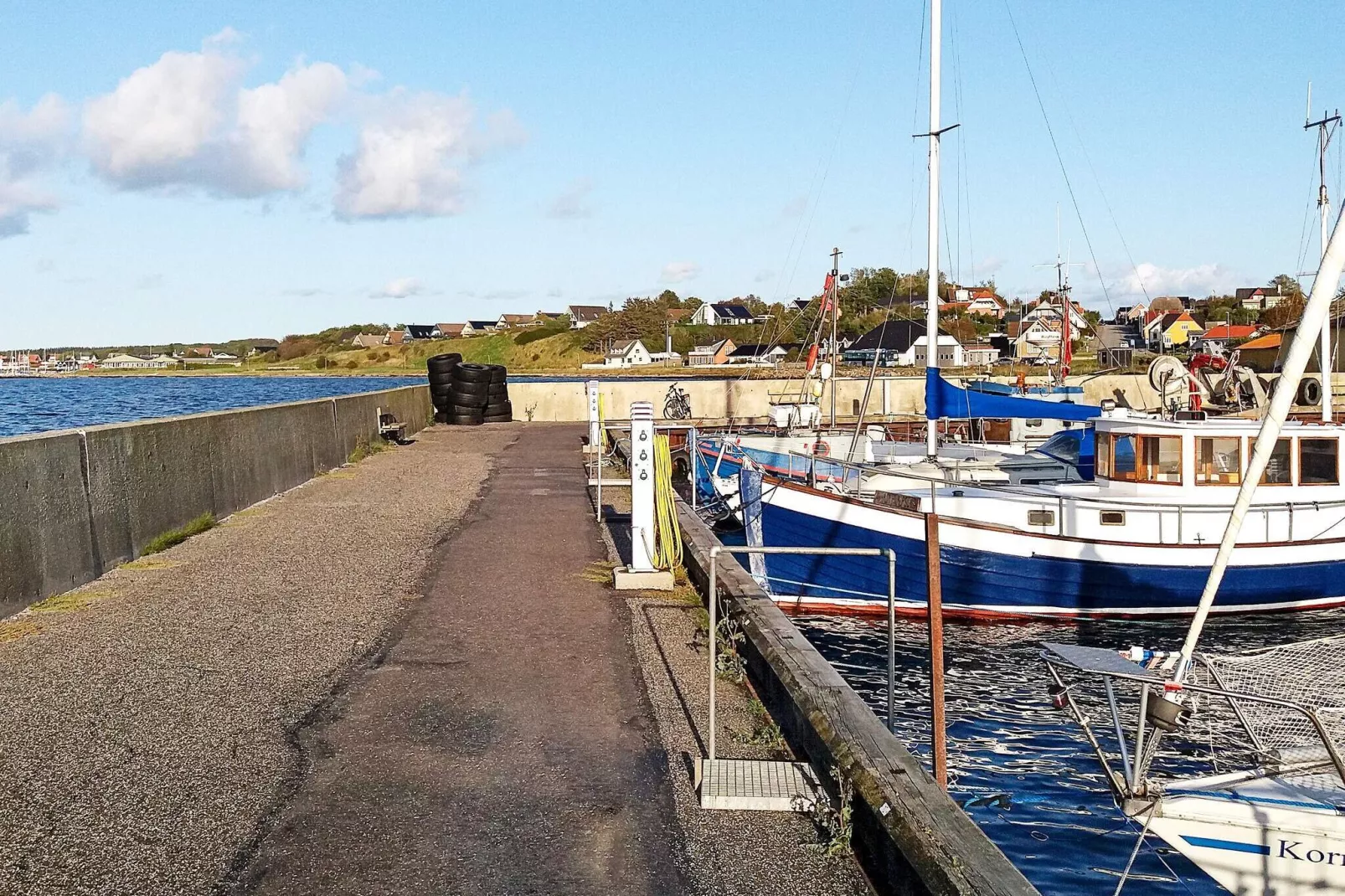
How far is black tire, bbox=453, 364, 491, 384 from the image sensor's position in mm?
41062

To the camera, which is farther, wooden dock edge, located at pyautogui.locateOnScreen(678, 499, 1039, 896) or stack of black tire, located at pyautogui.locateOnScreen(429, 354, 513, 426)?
stack of black tire, located at pyautogui.locateOnScreen(429, 354, 513, 426)

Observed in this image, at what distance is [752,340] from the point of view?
6550 inches

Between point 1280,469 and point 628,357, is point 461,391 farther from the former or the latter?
point 628,357

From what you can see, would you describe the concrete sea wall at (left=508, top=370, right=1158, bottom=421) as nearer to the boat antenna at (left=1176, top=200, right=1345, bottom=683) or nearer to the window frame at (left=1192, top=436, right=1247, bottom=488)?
the window frame at (left=1192, top=436, right=1247, bottom=488)

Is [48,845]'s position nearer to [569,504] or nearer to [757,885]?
[757,885]

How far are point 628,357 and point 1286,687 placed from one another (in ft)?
519

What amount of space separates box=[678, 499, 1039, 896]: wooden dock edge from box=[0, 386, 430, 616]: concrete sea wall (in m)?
6.05

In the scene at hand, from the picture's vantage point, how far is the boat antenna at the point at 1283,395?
22.8ft

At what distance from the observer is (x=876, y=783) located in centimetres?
570

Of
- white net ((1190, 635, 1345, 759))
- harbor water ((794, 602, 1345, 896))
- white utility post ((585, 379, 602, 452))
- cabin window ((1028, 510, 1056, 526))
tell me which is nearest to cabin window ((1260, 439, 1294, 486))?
harbor water ((794, 602, 1345, 896))

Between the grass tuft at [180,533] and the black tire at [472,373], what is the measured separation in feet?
83.5

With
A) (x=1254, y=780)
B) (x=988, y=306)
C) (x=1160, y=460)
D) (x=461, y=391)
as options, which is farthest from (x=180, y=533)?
(x=988, y=306)

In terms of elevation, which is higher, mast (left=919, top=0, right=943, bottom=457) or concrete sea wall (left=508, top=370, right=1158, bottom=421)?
mast (left=919, top=0, right=943, bottom=457)

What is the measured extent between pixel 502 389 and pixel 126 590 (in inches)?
1261
